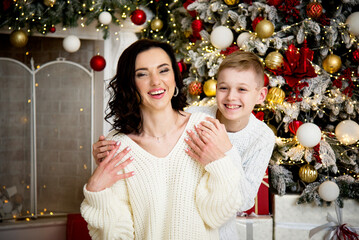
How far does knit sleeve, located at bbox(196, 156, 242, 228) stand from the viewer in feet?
4.74

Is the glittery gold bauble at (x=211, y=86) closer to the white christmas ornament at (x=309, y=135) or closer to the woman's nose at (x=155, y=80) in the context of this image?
the white christmas ornament at (x=309, y=135)

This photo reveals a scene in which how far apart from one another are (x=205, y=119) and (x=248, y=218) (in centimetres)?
138

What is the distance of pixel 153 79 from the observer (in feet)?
5.09

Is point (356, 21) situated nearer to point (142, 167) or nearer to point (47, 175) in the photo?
point (142, 167)

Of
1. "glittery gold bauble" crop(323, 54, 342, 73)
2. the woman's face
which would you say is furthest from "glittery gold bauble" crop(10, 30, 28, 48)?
"glittery gold bauble" crop(323, 54, 342, 73)

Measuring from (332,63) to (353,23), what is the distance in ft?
1.02

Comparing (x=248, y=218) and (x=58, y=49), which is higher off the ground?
(x=58, y=49)

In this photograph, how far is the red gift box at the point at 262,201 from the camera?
279 centimetres

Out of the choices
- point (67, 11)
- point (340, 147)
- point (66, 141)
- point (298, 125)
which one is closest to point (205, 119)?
point (298, 125)

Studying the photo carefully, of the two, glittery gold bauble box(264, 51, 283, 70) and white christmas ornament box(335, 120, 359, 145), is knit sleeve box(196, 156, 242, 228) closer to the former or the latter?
glittery gold bauble box(264, 51, 283, 70)

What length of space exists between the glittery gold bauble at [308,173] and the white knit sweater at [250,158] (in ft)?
2.82

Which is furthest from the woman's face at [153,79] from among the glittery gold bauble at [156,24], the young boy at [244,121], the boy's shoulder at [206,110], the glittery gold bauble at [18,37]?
the glittery gold bauble at [18,37]

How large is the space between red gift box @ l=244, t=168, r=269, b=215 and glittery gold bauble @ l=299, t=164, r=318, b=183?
0.93 ft

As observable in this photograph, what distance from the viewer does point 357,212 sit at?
2.69 m
